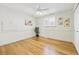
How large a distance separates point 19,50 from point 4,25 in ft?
2.12

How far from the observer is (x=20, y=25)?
1.88 meters

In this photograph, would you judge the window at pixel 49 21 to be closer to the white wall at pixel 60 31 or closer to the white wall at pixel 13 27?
the white wall at pixel 60 31

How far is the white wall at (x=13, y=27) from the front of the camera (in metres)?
1.79

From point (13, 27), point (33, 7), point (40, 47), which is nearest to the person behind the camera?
point (33, 7)

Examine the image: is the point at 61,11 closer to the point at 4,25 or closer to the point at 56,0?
the point at 56,0

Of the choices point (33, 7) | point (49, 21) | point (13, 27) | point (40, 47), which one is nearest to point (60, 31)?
point (49, 21)

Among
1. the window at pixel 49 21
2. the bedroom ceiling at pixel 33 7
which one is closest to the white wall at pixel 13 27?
the bedroom ceiling at pixel 33 7

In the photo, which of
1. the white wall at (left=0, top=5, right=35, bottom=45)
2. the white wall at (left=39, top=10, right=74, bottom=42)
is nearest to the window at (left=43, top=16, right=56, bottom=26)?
the white wall at (left=39, top=10, right=74, bottom=42)

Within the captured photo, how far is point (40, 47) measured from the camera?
2035 mm

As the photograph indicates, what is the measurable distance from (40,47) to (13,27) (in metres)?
0.77

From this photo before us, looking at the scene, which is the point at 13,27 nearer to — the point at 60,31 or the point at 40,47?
the point at 40,47

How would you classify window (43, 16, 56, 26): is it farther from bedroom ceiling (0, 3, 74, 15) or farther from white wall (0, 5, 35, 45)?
white wall (0, 5, 35, 45)

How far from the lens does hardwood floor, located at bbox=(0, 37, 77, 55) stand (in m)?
1.86

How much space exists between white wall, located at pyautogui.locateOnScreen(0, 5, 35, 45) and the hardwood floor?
0.12 metres
